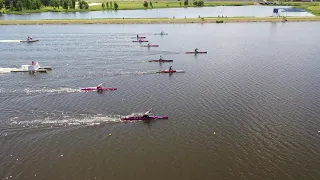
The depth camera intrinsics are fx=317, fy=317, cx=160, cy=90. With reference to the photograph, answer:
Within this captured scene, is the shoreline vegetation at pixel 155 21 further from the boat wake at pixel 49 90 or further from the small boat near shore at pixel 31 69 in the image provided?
the boat wake at pixel 49 90

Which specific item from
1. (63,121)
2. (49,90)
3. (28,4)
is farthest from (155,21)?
(63,121)

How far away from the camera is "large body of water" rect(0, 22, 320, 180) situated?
27000 millimetres

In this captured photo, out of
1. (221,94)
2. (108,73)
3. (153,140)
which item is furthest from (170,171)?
(108,73)

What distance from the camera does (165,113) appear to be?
120ft

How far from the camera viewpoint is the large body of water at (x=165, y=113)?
2700cm

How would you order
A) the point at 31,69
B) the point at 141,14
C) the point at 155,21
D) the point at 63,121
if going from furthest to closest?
the point at 141,14, the point at 155,21, the point at 31,69, the point at 63,121

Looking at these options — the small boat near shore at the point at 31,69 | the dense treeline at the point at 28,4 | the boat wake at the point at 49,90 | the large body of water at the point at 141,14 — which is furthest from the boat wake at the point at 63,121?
the dense treeline at the point at 28,4

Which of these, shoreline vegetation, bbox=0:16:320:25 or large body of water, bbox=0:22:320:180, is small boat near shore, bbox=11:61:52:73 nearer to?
large body of water, bbox=0:22:320:180

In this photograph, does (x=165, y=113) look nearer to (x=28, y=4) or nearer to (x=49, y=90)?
(x=49, y=90)

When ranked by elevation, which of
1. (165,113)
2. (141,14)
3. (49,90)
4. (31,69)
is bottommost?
(165,113)

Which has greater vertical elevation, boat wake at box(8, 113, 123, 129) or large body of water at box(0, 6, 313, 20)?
large body of water at box(0, 6, 313, 20)

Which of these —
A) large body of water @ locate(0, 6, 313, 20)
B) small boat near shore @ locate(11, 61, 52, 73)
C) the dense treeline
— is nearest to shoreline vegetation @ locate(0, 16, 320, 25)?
large body of water @ locate(0, 6, 313, 20)

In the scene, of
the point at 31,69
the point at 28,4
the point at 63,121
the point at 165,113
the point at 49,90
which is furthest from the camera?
the point at 28,4

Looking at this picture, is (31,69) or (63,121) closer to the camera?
(63,121)
